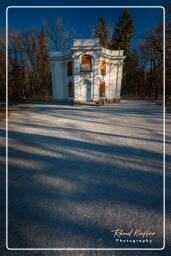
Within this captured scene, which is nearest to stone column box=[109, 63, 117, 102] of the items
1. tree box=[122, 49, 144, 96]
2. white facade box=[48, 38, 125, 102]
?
white facade box=[48, 38, 125, 102]

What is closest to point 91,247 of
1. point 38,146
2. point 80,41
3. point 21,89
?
point 38,146

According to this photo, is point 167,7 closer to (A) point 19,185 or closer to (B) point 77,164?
(B) point 77,164

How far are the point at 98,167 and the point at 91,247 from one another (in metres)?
1.49

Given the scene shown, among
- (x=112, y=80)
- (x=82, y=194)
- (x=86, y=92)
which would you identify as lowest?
(x=82, y=194)

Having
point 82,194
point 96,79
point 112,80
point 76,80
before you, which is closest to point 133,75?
point 112,80

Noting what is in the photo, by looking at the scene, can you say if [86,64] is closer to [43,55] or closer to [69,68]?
[69,68]

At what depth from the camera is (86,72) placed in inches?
664

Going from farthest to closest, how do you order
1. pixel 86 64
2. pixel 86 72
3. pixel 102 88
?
1. pixel 102 88
2. pixel 86 72
3. pixel 86 64

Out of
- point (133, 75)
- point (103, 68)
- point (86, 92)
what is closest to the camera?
point (86, 92)

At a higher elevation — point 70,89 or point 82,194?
point 70,89

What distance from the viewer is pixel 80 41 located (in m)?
16.1

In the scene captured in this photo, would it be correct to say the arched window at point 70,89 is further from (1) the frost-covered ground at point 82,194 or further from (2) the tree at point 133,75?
(2) the tree at point 133,75

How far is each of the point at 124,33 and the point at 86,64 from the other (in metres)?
19.2

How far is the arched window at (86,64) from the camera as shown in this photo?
16.4m
